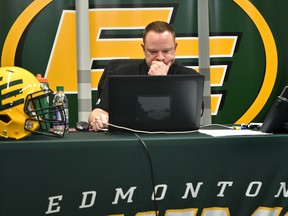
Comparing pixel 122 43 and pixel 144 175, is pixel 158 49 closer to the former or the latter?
pixel 144 175

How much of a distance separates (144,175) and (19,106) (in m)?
0.46

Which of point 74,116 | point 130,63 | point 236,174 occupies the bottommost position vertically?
point 74,116

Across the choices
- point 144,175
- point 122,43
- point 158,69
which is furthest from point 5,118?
point 122,43

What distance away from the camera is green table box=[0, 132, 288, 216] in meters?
1.21

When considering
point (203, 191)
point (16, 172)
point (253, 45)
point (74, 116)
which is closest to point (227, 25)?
point (253, 45)

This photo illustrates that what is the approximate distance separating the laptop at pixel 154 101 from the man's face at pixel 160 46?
0.60 m

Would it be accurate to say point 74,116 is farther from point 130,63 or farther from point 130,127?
point 130,127

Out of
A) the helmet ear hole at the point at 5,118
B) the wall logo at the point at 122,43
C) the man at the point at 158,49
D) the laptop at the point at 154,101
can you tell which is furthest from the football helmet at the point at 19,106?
the wall logo at the point at 122,43

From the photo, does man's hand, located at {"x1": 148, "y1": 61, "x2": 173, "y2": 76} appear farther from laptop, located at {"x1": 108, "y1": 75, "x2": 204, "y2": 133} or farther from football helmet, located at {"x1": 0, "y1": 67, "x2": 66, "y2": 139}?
football helmet, located at {"x1": 0, "y1": 67, "x2": 66, "y2": 139}

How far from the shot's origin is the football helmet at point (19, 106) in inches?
50.3

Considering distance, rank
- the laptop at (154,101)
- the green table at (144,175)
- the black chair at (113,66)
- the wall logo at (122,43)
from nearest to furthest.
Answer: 1. the green table at (144,175)
2. the laptop at (154,101)
3. the black chair at (113,66)
4. the wall logo at (122,43)

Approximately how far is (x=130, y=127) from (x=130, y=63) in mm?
870

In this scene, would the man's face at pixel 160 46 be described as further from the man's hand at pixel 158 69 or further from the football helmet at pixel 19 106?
the football helmet at pixel 19 106

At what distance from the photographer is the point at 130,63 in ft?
7.26
